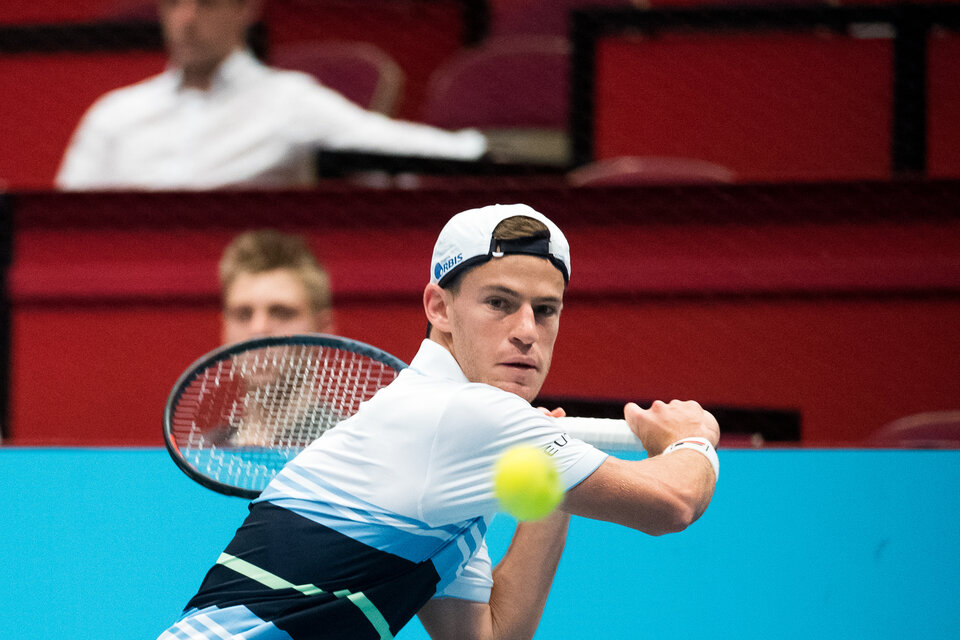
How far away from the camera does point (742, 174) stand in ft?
12.7

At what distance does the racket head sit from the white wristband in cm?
58

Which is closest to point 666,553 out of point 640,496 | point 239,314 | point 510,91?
point 640,496

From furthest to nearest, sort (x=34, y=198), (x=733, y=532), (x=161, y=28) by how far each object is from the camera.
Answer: (x=161, y=28)
(x=34, y=198)
(x=733, y=532)

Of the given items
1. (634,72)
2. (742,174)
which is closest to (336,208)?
(634,72)

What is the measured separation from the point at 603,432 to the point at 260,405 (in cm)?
75

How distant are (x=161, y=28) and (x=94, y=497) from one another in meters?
2.95

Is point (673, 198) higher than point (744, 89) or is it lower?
lower

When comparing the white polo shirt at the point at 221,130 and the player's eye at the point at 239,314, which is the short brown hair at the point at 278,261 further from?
the white polo shirt at the point at 221,130

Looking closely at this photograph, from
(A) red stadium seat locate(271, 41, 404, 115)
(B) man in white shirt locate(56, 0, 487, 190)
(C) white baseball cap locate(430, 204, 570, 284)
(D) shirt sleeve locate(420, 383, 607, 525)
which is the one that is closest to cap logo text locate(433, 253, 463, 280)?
(C) white baseball cap locate(430, 204, 570, 284)

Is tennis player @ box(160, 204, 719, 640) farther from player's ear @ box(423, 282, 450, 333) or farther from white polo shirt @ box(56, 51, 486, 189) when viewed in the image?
white polo shirt @ box(56, 51, 486, 189)

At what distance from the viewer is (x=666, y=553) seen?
1.99 m

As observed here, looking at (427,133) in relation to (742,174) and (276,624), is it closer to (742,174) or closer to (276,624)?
(742,174)

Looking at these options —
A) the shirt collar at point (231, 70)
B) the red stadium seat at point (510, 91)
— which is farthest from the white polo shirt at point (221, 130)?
the red stadium seat at point (510, 91)

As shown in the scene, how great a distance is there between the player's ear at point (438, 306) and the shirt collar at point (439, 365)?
0.04 m
